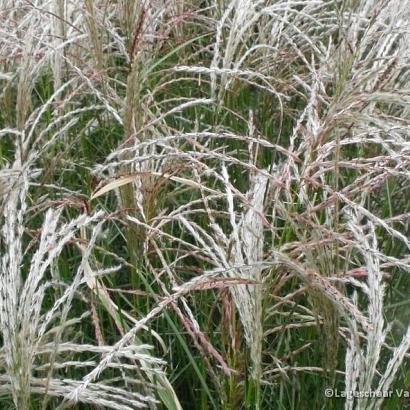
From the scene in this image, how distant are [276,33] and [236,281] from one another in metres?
0.93

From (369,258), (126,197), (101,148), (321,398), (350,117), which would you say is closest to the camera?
(369,258)

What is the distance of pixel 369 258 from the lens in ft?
3.15

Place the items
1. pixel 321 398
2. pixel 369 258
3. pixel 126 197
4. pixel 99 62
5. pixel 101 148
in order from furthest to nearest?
pixel 101 148
pixel 99 62
pixel 126 197
pixel 321 398
pixel 369 258

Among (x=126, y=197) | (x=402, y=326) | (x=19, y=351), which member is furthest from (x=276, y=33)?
(x=19, y=351)

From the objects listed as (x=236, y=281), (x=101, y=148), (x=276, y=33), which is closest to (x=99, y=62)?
(x=101, y=148)

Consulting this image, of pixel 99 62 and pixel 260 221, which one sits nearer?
pixel 260 221

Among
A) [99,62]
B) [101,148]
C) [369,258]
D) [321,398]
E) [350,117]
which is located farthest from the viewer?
[101,148]

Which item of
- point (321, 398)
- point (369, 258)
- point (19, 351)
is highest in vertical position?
point (369, 258)

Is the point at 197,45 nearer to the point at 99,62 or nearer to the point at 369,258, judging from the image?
the point at 99,62

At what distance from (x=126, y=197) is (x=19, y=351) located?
43cm

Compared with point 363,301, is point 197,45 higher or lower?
higher

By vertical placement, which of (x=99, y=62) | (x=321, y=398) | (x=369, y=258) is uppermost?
(x=99, y=62)

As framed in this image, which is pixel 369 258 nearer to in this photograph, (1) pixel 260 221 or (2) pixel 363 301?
(1) pixel 260 221

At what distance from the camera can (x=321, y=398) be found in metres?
1.26
